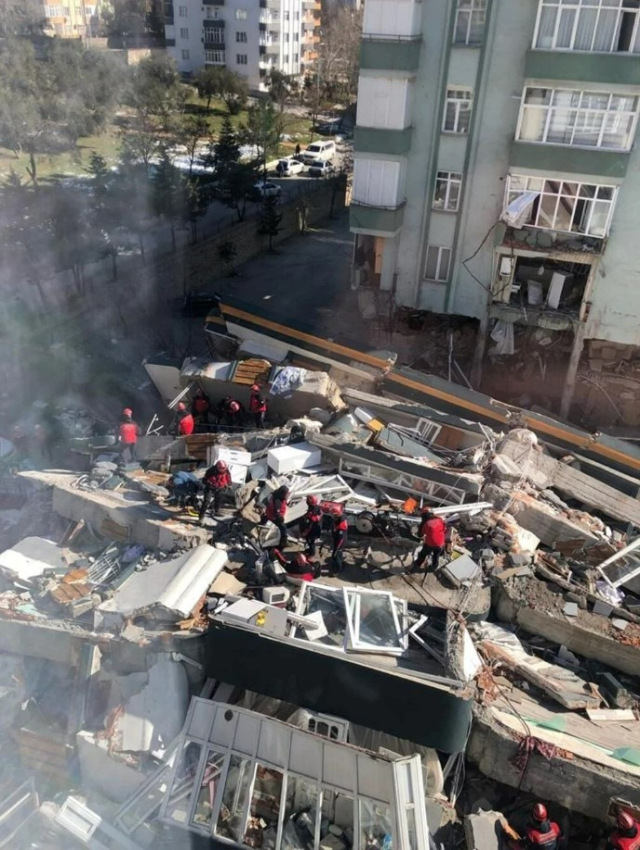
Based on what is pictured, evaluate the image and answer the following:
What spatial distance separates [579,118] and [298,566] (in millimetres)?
13085

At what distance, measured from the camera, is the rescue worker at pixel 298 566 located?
10.4m

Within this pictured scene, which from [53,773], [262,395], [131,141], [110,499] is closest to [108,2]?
[131,141]

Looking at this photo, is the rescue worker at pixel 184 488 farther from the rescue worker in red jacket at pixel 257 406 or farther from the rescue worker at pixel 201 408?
the rescue worker at pixel 201 408

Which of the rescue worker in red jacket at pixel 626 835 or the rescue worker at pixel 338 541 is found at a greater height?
the rescue worker at pixel 338 541

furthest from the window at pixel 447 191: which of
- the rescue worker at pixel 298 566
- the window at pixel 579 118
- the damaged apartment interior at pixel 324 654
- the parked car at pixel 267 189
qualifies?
A: the parked car at pixel 267 189

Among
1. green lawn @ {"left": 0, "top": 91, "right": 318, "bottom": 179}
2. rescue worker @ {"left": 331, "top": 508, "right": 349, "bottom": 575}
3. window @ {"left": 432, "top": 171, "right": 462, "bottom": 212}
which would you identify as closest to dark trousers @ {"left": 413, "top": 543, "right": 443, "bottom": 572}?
rescue worker @ {"left": 331, "top": 508, "right": 349, "bottom": 575}

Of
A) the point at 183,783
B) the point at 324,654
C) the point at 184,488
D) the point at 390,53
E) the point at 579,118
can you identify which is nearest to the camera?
the point at 183,783

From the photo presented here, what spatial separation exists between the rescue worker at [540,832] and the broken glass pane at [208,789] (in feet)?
12.6

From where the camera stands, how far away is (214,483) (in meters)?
11.4

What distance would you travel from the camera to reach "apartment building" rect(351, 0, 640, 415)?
15.6 meters

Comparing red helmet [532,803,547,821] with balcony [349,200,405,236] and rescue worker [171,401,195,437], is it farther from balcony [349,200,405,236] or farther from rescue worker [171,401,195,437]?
balcony [349,200,405,236]

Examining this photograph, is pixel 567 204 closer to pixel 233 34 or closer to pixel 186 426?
pixel 186 426

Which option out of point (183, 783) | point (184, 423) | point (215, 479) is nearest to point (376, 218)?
point (184, 423)

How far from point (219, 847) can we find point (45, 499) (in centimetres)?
769
